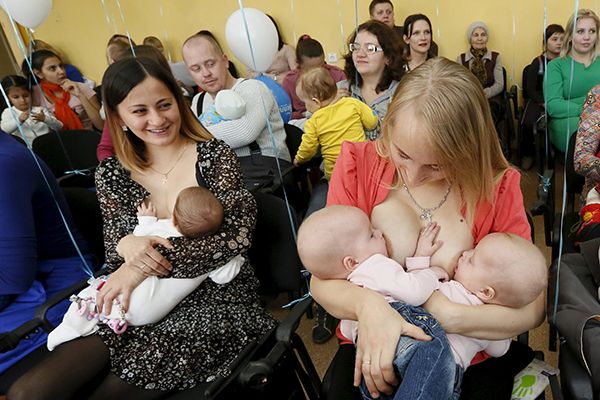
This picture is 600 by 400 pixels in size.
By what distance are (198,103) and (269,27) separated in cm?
67

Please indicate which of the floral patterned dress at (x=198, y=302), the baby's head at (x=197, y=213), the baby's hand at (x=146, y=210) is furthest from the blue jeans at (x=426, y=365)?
the baby's hand at (x=146, y=210)

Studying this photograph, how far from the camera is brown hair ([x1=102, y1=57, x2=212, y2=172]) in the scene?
1.32m

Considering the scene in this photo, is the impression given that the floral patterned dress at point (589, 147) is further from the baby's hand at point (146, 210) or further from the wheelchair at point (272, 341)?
the baby's hand at point (146, 210)

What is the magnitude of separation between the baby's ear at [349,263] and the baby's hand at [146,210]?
2.34 feet

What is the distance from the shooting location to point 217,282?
1289 millimetres

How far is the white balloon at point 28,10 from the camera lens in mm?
2775

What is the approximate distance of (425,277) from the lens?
3.12 ft

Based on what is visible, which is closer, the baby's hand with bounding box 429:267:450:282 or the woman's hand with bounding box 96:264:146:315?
the baby's hand with bounding box 429:267:450:282

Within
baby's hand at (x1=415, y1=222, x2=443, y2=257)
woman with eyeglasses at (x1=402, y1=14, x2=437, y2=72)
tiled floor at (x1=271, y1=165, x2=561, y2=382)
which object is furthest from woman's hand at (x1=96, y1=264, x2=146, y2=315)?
woman with eyeglasses at (x1=402, y1=14, x2=437, y2=72)

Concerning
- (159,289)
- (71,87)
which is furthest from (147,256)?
(71,87)

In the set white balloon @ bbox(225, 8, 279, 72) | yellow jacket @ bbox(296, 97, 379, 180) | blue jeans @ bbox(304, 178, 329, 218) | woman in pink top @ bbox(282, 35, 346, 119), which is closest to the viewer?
blue jeans @ bbox(304, 178, 329, 218)

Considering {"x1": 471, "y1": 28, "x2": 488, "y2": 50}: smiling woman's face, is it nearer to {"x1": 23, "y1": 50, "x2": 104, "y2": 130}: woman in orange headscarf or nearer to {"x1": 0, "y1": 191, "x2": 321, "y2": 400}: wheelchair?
{"x1": 0, "y1": 191, "x2": 321, "y2": 400}: wheelchair

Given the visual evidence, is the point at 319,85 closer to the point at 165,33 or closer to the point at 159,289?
the point at 159,289

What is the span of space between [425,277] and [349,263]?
18cm
